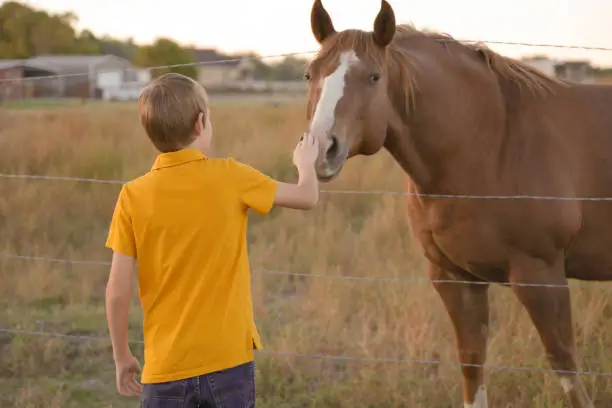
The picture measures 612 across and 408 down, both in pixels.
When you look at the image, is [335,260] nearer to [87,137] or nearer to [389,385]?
[389,385]

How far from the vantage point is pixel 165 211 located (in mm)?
1817

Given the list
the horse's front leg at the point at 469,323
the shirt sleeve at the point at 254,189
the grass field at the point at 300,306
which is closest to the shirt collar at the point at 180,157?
the shirt sleeve at the point at 254,189

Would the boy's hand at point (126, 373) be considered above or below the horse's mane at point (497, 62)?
below

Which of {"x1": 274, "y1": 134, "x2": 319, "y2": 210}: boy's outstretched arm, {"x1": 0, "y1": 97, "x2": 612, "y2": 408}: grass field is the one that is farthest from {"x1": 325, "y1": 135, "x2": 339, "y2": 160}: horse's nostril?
{"x1": 0, "y1": 97, "x2": 612, "y2": 408}: grass field

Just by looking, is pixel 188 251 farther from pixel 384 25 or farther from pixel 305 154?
pixel 384 25

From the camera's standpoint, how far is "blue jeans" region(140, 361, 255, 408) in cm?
187

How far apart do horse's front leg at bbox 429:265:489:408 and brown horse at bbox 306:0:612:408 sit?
151 mm

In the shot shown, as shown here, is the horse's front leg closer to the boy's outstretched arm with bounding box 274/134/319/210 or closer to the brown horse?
the brown horse

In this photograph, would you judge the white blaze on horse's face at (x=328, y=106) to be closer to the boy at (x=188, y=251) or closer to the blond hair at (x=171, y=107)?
the boy at (x=188, y=251)

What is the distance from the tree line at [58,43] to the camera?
1903 centimetres

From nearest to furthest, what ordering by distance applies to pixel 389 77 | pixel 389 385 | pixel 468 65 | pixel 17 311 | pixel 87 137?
pixel 389 77
pixel 468 65
pixel 389 385
pixel 17 311
pixel 87 137

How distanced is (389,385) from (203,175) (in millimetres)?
2127

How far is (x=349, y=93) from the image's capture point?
2486mm

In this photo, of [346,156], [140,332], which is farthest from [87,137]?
[346,156]
